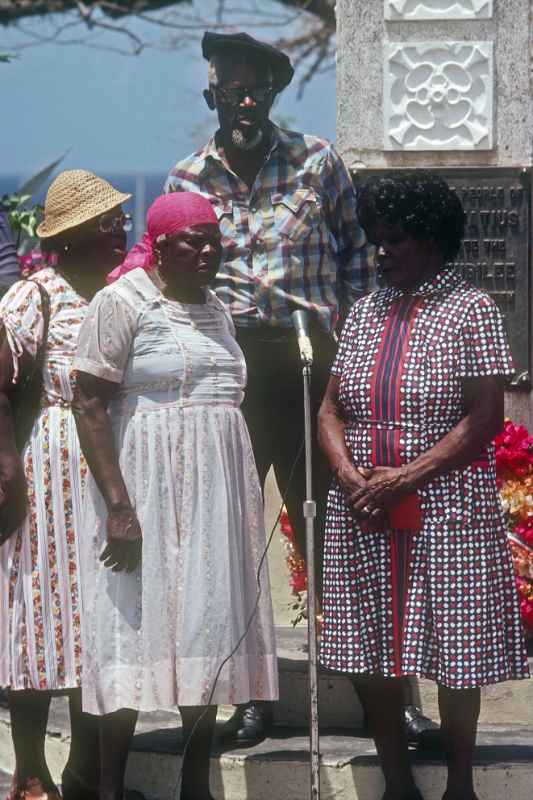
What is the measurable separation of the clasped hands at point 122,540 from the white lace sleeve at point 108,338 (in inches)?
15.6

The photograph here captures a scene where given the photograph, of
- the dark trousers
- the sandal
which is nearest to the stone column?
the dark trousers

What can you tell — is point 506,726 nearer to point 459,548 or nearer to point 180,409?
point 459,548

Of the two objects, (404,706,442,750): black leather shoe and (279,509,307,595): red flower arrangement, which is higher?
(279,509,307,595): red flower arrangement

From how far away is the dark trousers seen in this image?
5176 millimetres

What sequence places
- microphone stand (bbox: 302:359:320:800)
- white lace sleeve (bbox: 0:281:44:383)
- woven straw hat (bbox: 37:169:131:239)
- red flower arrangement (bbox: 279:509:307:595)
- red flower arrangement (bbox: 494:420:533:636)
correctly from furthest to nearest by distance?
red flower arrangement (bbox: 279:509:307:595) < red flower arrangement (bbox: 494:420:533:636) < woven straw hat (bbox: 37:169:131:239) < white lace sleeve (bbox: 0:281:44:383) < microphone stand (bbox: 302:359:320:800)

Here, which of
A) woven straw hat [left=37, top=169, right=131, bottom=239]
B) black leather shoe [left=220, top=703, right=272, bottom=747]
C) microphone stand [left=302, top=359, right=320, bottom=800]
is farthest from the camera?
black leather shoe [left=220, top=703, right=272, bottom=747]

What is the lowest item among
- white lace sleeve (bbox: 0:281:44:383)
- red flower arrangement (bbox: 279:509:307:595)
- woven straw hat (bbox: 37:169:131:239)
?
red flower arrangement (bbox: 279:509:307:595)

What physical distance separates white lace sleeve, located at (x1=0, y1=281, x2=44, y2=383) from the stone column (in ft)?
6.87

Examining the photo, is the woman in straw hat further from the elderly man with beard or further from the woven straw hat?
the elderly man with beard

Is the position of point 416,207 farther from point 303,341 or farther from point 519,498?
point 519,498

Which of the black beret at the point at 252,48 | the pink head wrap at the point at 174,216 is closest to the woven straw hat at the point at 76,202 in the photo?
the pink head wrap at the point at 174,216

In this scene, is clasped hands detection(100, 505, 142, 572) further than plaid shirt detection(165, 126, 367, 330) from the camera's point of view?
No

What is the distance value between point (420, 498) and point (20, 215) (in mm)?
4328

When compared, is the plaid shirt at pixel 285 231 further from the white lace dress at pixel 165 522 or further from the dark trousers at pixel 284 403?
the white lace dress at pixel 165 522
